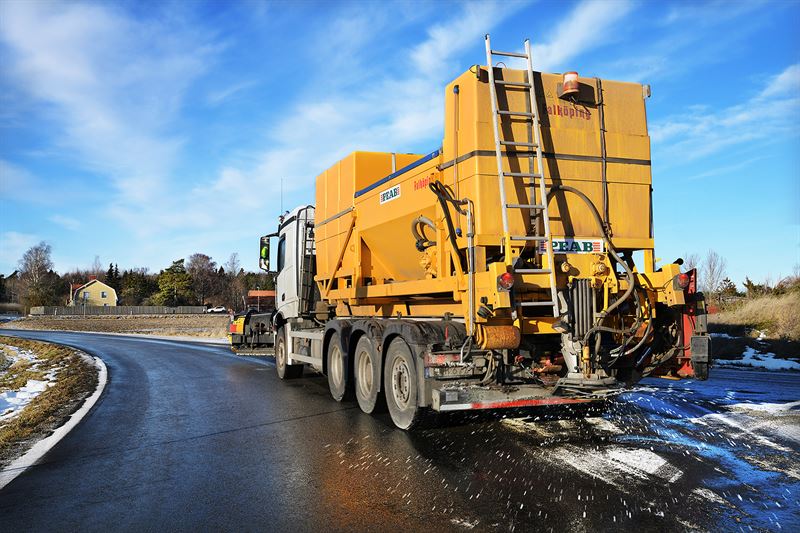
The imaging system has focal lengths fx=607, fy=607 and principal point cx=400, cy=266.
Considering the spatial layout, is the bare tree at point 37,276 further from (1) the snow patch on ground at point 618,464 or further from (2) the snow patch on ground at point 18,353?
(1) the snow patch on ground at point 618,464

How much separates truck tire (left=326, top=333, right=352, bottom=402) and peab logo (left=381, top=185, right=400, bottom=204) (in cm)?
227

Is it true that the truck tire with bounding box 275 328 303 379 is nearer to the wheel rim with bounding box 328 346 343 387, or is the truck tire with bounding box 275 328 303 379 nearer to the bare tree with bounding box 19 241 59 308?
the wheel rim with bounding box 328 346 343 387

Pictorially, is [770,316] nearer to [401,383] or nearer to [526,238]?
[526,238]

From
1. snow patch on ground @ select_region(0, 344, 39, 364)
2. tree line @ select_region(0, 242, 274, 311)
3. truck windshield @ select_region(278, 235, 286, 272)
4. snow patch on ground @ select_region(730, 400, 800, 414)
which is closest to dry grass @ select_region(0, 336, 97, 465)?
snow patch on ground @ select_region(0, 344, 39, 364)

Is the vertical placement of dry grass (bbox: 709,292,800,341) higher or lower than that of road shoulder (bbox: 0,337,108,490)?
higher

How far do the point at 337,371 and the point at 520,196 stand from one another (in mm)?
4456

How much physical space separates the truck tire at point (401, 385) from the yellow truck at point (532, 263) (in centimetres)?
2

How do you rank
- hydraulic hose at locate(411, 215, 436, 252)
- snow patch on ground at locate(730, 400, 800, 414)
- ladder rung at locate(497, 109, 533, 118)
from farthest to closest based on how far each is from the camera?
1. snow patch on ground at locate(730, 400, 800, 414)
2. hydraulic hose at locate(411, 215, 436, 252)
3. ladder rung at locate(497, 109, 533, 118)

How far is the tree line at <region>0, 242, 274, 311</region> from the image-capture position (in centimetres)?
9375

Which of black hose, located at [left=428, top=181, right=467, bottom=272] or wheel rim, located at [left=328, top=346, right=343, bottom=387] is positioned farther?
wheel rim, located at [left=328, top=346, right=343, bottom=387]

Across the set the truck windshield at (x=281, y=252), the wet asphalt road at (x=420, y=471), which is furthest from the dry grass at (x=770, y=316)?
the truck windshield at (x=281, y=252)

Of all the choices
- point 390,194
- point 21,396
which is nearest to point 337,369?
point 390,194

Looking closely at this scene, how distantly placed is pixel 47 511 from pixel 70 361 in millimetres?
14777

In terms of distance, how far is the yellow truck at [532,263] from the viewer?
642cm
